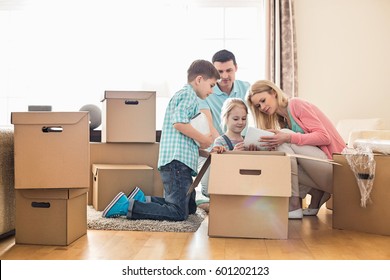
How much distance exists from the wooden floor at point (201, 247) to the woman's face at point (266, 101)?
742 mm

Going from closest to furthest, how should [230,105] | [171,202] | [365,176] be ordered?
[365,176] < [171,202] < [230,105]

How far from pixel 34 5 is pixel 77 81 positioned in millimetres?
883

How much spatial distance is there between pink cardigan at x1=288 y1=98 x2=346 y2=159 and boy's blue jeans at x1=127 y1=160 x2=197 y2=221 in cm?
62

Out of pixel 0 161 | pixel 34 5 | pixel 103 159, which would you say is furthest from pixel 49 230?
pixel 34 5

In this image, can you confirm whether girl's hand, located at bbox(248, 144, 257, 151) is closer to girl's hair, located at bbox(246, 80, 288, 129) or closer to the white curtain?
girl's hair, located at bbox(246, 80, 288, 129)

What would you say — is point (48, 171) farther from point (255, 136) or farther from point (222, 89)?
point (222, 89)

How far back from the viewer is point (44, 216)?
2131 millimetres

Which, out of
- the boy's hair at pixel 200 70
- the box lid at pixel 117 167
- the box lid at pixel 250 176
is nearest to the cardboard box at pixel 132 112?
the box lid at pixel 117 167

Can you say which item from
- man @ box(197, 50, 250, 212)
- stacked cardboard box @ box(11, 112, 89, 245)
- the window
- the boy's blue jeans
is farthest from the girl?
the window

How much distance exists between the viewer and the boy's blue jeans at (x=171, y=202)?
8.61 feet

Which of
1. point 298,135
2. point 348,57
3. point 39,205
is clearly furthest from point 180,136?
point 348,57

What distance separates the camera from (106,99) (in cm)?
334

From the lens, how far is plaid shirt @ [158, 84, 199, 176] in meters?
2.66

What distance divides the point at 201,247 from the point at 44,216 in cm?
65
